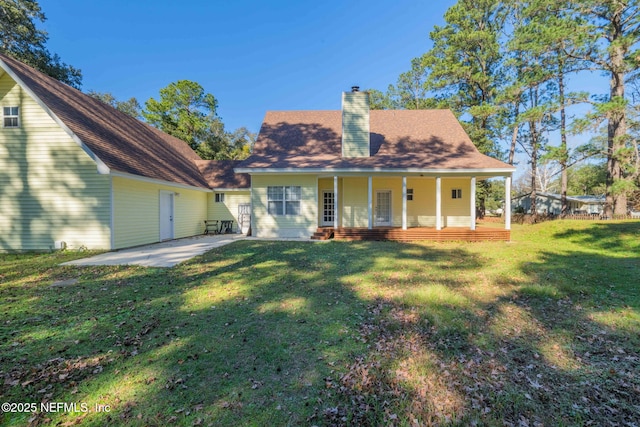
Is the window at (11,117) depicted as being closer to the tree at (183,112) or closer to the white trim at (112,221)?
the white trim at (112,221)

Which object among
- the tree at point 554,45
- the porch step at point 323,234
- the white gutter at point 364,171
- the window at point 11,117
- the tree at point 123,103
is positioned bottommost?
the porch step at point 323,234

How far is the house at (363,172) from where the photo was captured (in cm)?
1245

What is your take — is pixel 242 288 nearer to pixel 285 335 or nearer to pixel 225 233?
pixel 285 335

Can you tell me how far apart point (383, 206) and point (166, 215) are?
1056 centimetres

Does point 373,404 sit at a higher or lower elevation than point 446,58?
lower

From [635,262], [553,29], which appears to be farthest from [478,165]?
[553,29]

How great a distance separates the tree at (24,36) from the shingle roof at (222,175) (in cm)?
1328

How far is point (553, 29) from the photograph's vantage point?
14.3 meters

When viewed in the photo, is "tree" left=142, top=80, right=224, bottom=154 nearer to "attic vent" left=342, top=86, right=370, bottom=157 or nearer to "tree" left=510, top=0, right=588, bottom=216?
"attic vent" left=342, top=86, right=370, bottom=157

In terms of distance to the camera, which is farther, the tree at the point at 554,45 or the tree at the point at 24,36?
the tree at the point at 24,36

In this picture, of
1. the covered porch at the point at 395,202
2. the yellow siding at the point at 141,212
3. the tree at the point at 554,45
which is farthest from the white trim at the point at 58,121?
the tree at the point at 554,45

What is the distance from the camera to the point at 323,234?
12.4m

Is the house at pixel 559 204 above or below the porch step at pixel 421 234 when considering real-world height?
above

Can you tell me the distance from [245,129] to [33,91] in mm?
39368
